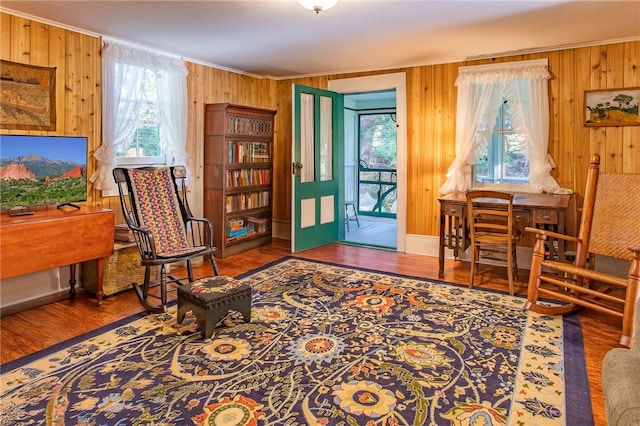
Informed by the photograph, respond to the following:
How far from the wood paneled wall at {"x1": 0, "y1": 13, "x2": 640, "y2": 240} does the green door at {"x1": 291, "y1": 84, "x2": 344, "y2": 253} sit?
1.77 ft

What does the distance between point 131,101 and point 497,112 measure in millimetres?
3879

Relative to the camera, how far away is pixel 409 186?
17.5ft

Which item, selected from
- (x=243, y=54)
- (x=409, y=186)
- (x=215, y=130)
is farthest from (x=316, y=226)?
(x=243, y=54)

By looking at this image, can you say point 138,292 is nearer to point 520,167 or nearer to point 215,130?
point 215,130

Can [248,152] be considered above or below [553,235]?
above

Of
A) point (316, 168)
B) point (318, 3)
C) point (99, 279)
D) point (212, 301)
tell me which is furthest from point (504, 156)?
point (99, 279)

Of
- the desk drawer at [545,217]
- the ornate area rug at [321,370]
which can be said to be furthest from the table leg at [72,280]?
the desk drawer at [545,217]

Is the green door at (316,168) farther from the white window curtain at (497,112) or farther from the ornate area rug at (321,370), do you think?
the ornate area rug at (321,370)

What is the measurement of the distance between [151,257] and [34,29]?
2128 mm

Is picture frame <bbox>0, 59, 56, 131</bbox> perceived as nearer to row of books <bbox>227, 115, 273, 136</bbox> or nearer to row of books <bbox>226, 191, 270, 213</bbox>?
row of books <bbox>227, 115, 273, 136</bbox>

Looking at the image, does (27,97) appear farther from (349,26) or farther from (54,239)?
(349,26)

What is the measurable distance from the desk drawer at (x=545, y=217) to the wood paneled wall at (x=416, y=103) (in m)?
0.94

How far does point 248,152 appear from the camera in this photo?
17.6ft

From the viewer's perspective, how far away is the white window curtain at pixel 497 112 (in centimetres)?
437
